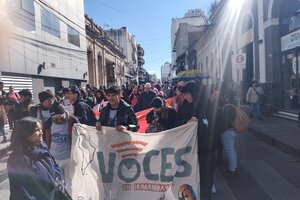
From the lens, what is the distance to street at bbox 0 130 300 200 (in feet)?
17.3

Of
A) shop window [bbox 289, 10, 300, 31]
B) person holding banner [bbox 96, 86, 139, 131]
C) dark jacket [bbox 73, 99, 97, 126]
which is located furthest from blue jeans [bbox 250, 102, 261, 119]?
person holding banner [bbox 96, 86, 139, 131]

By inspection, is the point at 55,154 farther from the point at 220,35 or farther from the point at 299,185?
the point at 220,35

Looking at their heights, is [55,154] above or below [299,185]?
above

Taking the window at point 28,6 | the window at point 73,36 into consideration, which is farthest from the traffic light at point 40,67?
the window at point 73,36

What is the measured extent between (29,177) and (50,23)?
19871 mm

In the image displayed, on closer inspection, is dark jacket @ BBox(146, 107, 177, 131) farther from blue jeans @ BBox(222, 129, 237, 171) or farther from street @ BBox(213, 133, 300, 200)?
blue jeans @ BBox(222, 129, 237, 171)

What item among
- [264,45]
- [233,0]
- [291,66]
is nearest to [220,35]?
[233,0]

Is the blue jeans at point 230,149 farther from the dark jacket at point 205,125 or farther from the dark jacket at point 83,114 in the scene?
the dark jacket at point 83,114

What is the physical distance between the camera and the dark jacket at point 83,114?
5.28 metres

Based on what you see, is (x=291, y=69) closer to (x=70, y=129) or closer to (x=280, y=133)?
(x=280, y=133)

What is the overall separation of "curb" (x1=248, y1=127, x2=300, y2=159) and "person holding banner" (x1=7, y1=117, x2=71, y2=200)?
258 inches

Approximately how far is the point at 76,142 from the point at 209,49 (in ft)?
99.3

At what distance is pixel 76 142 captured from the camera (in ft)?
14.8

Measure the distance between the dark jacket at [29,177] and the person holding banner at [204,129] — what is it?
2099mm
